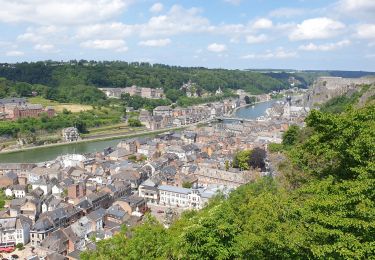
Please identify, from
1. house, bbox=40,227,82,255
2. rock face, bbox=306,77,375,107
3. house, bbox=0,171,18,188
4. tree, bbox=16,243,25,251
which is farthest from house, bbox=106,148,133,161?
rock face, bbox=306,77,375,107

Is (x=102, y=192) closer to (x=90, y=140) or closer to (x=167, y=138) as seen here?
(x=167, y=138)

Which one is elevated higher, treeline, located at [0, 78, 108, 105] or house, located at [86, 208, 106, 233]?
treeline, located at [0, 78, 108, 105]

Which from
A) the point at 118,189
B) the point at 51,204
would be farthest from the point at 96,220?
the point at 118,189

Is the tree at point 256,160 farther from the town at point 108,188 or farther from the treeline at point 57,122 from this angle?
the treeline at point 57,122

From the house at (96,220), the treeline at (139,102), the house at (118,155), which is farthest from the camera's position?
the treeline at (139,102)

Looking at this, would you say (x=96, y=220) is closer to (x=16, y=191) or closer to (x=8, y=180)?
(x=16, y=191)

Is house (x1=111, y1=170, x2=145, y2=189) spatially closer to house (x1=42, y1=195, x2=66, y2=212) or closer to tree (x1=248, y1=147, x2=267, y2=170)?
house (x1=42, y1=195, x2=66, y2=212)

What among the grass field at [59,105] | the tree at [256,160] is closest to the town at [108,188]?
the tree at [256,160]
